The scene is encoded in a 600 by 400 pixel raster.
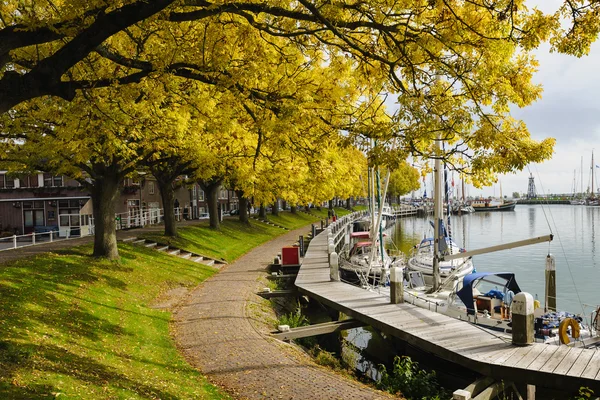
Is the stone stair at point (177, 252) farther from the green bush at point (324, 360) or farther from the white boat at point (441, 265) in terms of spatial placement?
the green bush at point (324, 360)

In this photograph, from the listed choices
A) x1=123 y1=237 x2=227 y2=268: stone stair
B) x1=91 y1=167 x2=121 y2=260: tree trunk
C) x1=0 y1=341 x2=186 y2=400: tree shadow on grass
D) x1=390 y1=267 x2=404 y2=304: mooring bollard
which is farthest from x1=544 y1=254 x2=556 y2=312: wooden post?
x1=91 y1=167 x2=121 y2=260: tree trunk

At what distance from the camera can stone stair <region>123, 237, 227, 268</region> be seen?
98.1 feet

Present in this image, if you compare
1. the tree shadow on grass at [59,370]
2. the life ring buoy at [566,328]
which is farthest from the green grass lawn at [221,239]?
the life ring buoy at [566,328]

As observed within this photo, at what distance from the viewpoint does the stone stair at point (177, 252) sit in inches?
1177

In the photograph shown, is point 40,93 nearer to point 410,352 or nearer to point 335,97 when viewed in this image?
point 335,97

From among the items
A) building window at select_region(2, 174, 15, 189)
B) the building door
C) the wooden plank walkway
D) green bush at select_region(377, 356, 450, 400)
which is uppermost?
building window at select_region(2, 174, 15, 189)

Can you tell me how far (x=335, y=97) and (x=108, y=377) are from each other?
818cm

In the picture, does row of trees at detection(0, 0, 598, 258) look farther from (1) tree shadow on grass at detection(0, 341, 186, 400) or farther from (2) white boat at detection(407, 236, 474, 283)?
(2) white boat at detection(407, 236, 474, 283)

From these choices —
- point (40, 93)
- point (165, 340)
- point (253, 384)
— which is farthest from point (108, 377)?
point (40, 93)

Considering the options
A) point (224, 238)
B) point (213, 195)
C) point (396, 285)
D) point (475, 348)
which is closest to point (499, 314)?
point (396, 285)

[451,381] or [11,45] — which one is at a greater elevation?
[11,45]

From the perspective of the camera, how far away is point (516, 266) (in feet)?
142

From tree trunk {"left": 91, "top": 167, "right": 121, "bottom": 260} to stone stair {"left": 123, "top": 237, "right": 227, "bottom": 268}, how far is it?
624cm

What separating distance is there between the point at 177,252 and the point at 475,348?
21274mm
